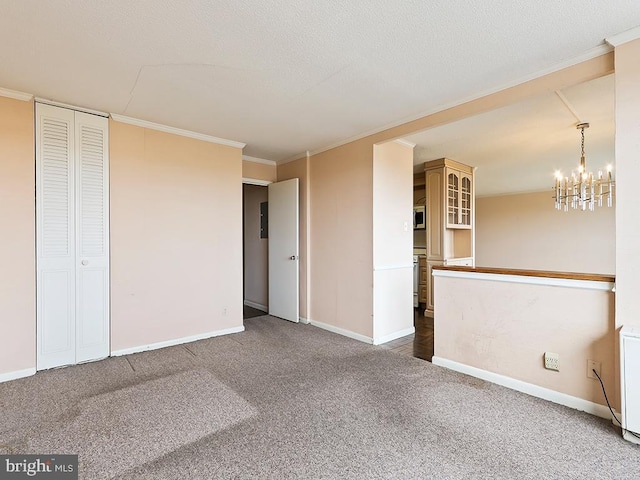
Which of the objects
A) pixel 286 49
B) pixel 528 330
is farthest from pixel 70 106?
pixel 528 330

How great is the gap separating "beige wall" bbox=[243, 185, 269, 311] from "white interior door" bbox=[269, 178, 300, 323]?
479mm

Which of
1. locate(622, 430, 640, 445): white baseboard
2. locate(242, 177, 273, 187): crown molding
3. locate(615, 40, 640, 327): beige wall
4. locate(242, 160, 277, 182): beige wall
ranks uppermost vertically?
locate(242, 160, 277, 182): beige wall

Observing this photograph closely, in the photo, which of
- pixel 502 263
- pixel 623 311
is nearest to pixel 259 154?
pixel 623 311

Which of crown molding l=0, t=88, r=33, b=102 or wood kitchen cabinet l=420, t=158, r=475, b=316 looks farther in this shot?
wood kitchen cabinet l=420, t=158, r=475, b=316

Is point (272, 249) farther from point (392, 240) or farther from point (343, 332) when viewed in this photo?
point (392, 240)

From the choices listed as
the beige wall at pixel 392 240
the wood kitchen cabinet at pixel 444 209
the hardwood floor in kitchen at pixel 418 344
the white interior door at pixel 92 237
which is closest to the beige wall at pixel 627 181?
the hardwood floor in kitchen at pixel 418 344

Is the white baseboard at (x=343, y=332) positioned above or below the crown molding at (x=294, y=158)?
below

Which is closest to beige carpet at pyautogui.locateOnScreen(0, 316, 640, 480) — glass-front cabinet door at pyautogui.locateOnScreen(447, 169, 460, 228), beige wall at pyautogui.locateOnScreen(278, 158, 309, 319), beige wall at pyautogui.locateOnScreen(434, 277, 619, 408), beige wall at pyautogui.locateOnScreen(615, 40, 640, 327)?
beige wall at pyautogui.locateOnScreen(434, 277, 619, 408)

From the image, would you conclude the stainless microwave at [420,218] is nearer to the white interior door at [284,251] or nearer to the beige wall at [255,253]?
the white interior door at [284,251]

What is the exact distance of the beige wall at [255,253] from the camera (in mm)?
5535

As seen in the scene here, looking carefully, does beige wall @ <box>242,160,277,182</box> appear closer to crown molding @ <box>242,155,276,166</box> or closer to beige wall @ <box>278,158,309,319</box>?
crown molding @ <box>242,155,276,166</box>

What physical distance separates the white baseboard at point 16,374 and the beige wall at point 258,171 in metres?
3.29

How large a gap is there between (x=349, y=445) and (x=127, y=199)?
10.3 ft

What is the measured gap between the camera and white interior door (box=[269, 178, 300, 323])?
462cm
